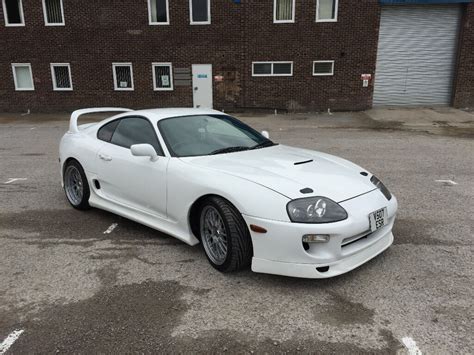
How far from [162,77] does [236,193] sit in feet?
52.1

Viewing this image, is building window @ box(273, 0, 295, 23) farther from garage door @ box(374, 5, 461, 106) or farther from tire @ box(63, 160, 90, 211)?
tire @ box(63, 160, 90, 211)

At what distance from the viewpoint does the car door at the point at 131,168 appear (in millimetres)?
3998

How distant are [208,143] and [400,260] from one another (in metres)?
2.20

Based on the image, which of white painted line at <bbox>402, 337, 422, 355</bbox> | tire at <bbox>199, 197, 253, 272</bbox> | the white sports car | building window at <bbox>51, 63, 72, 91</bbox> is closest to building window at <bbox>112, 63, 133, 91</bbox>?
building window at <bbox>51, 63, 72, 91</bbox>

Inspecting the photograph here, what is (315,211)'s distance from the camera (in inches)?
123

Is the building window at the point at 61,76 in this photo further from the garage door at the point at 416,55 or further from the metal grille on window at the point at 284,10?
the garage door at the point at 416,55

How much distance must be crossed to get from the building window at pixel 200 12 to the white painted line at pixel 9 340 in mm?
16413

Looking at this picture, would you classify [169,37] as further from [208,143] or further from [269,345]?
[269,345]

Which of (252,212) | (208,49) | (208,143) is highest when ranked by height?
(208,49)

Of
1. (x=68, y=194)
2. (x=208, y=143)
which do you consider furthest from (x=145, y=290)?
(x=68, y=194)

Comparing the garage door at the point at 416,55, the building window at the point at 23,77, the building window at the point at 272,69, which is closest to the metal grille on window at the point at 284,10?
the building window at the point at 272,69

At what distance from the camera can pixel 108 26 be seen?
17500mm

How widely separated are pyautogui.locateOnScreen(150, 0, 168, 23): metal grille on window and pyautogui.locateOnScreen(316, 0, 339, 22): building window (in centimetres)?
650

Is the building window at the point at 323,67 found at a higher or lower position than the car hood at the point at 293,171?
higher
